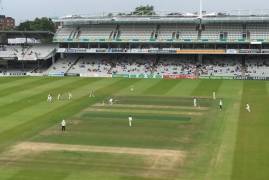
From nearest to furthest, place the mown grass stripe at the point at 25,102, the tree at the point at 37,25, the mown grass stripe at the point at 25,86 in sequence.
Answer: the mown grass stripe at the point at 25,102 → the mown grass stripe at the point at 25,86 → the tree at the point at 37,25

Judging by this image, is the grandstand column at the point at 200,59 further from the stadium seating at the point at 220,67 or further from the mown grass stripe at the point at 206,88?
the mown grass stripe at the point at 206,88

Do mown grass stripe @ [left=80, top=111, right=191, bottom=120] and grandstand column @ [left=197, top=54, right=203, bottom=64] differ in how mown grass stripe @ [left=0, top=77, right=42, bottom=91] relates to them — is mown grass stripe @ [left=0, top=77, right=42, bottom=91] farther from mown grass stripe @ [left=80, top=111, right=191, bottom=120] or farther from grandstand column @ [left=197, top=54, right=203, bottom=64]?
grandstand column @ [left=197, top=54, right=203, bottom=64]

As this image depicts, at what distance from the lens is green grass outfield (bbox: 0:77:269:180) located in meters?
24.3

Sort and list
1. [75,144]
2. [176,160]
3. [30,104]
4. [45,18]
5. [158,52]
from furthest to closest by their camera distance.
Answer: [45,18] < [158,52] < [30,104] < [75,144] < [176,160]

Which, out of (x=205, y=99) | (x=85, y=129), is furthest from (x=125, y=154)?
(x=205, y=99)

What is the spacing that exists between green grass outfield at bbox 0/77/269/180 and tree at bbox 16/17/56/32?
65.5 meters

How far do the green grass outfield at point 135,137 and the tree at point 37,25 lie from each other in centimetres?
6548

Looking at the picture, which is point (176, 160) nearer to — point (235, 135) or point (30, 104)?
point (235, 135)

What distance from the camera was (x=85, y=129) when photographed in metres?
33.8

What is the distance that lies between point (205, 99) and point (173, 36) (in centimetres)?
3199

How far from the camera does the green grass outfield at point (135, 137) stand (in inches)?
958

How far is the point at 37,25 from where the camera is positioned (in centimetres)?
11912

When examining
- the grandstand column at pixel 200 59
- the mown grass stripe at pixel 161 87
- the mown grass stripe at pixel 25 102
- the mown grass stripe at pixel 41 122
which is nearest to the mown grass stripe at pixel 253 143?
the mown grass stripe at pixel 161 87

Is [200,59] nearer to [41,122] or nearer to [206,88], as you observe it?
[206,88]
